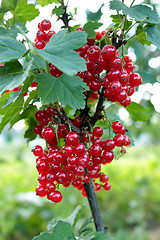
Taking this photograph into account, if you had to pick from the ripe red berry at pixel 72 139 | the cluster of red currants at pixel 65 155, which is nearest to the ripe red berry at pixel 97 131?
the cluster of red currants at pixel 65 155

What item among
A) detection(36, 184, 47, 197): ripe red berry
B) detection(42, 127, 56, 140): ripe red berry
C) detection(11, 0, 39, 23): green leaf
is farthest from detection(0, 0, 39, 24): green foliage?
detection(36, 184, 47, 197): ripe red berry

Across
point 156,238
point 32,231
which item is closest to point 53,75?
point 32,231

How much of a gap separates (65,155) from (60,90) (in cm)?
16

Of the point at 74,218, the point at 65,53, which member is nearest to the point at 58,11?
the point at 65,53

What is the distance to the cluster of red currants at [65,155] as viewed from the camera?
63 cm

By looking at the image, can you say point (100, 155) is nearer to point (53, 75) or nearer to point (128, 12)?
point (53, 75)

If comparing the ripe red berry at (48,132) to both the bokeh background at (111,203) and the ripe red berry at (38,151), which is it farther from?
the bokeh background at (111,203)

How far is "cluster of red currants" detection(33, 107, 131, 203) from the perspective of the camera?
2.06 ft

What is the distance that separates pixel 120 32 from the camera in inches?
26.4

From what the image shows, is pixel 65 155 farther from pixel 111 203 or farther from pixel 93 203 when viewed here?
pixel 111 203

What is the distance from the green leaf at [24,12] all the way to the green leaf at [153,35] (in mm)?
332

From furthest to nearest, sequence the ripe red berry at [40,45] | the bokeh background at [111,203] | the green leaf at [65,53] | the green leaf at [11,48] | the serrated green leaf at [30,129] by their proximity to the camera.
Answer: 1. the bokeh background at [111,203]
2. the serrated green leaf at [30,129]
3. the ripe red berry at [40,45]
4. the green leaf at [11,48]
5. the green leaf at [65,53]

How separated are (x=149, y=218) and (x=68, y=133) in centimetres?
370

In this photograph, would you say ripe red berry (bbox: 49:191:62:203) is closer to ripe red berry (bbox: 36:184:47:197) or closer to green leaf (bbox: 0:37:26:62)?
ripe red berry (bbox: 36:184:47:197)
